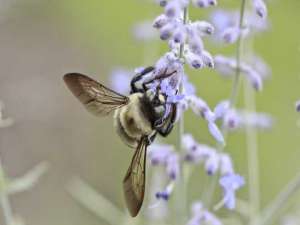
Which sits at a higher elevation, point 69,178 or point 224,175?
point 224,175

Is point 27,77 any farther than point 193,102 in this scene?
Yes

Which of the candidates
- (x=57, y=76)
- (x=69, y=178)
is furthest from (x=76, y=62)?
(x=69, y=178)

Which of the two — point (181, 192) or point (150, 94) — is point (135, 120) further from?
point (181, 192)

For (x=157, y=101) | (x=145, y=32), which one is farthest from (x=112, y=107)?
(x=145, y=32)

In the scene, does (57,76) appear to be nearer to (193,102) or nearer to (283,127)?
(283,127)

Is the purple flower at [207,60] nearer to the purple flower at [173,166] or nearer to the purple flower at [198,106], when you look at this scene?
the purple flower at [198,106]
